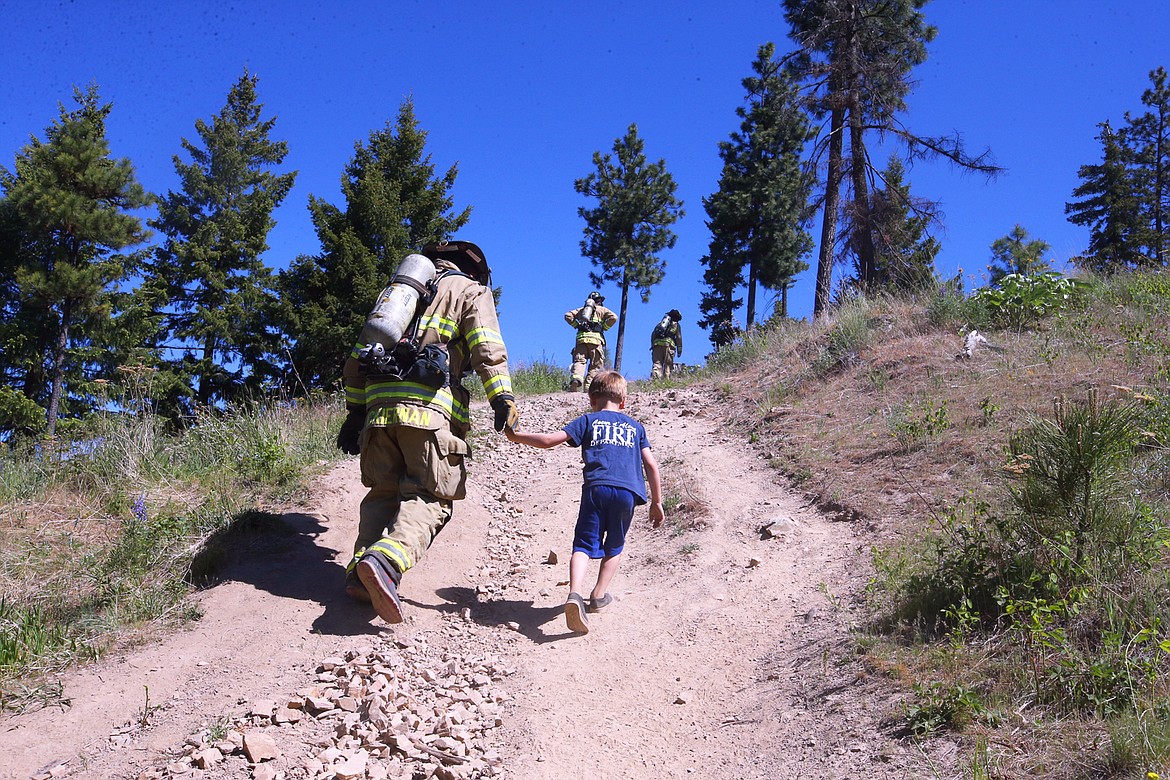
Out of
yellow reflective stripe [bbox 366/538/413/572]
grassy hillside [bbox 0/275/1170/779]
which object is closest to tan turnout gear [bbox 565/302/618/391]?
grassy hillside [bbox 0/275/1170/779]

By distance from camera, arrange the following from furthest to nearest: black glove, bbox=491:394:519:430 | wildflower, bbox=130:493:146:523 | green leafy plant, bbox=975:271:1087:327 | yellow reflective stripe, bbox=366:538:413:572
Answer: green leafy plant, bbox=975:271:1087:327 < wildflower, bbox=130:493:146:523 < black glove, bbox=491:394:519:430 < yellow reflective stripe, bbox=366:538:413:572

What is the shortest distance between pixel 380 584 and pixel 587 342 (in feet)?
31.8

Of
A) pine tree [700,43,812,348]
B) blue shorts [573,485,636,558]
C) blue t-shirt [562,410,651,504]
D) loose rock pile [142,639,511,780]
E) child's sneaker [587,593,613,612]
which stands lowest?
loose rock pile [142,639,511,780]

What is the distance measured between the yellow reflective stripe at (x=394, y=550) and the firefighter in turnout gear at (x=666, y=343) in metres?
12.0

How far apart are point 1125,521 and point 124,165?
2168 centimetres

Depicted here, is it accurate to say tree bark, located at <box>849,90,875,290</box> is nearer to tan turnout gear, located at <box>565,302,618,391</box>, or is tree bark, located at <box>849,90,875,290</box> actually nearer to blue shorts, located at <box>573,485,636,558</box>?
tan turnout gear, located at <box>565,302,618,391</box>

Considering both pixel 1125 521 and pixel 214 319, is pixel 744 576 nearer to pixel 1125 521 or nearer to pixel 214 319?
pixel 1125 521

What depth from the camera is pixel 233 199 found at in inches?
961

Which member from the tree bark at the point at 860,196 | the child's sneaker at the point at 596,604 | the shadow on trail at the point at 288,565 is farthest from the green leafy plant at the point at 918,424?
the tree bark at the point at 860,196

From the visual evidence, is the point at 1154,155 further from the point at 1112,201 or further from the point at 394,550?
the point at 394,550

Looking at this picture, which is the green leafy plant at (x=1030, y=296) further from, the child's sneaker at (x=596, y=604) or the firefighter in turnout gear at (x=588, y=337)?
the child's sneaker at (x=596, y=604)

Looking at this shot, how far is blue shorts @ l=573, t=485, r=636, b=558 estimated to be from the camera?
4.95 m

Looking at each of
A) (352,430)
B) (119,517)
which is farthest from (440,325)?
(119,517)

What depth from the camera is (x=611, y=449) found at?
510 centimetres
